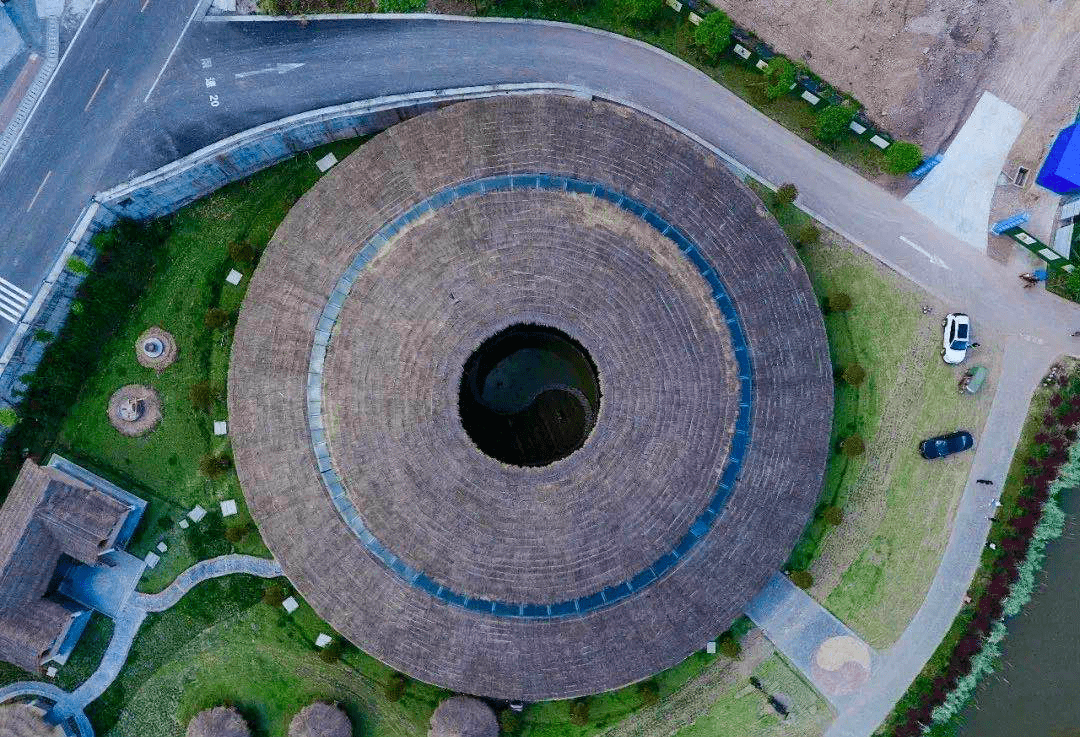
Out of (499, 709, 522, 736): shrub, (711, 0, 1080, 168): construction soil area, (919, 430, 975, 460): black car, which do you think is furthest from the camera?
(711, 0, 1080, 168): construction soil area

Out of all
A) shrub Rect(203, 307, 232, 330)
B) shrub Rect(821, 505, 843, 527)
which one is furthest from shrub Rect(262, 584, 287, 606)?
shrub Rect(821, 505, 843, 527)

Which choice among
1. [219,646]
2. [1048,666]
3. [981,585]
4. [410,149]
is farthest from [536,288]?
[1048,666]

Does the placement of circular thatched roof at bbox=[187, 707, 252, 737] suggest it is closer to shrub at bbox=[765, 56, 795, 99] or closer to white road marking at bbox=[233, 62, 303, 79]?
white road marking at bbox=[233, 62, 303, 79]

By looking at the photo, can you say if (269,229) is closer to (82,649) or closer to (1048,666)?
(82,649)

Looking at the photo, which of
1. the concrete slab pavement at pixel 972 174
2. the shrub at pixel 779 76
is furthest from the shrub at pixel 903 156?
the shrub at pixel 779 76

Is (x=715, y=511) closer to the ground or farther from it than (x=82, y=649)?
farther from it

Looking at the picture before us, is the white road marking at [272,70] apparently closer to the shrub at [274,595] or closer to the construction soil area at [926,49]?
the construction soil area at [926,49]

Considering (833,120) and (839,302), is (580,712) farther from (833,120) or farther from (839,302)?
(833,120)
